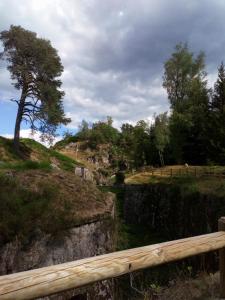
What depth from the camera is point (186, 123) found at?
40250 mm

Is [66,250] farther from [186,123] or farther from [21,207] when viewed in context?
[186,123]

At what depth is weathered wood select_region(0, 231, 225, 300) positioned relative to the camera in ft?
7.62

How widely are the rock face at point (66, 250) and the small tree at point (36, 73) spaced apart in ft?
87.0

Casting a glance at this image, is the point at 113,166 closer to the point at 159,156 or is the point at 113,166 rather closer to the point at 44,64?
the point at 159,156

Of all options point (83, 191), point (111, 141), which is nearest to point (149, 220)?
point (83, 191)

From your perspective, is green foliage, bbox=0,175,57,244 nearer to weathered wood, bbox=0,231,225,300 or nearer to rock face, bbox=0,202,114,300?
rock face, bbox=0,202,114,300

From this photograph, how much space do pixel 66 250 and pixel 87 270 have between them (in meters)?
4.95

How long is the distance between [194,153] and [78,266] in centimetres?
3900

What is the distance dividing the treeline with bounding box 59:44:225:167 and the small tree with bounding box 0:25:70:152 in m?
13.2

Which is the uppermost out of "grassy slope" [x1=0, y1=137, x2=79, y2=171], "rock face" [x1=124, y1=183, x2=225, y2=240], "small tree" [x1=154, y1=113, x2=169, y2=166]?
"small tree" [x1=154, y1=113, x2=169, y2=166]

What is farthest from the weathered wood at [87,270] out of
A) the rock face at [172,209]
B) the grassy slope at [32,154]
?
the grassy slope at [32,154]

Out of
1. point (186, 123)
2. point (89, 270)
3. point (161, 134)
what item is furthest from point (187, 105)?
point (89, 270)

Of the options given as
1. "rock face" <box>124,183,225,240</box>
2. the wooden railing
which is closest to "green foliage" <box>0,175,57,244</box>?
the wooden railing

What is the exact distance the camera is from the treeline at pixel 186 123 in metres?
36.9
